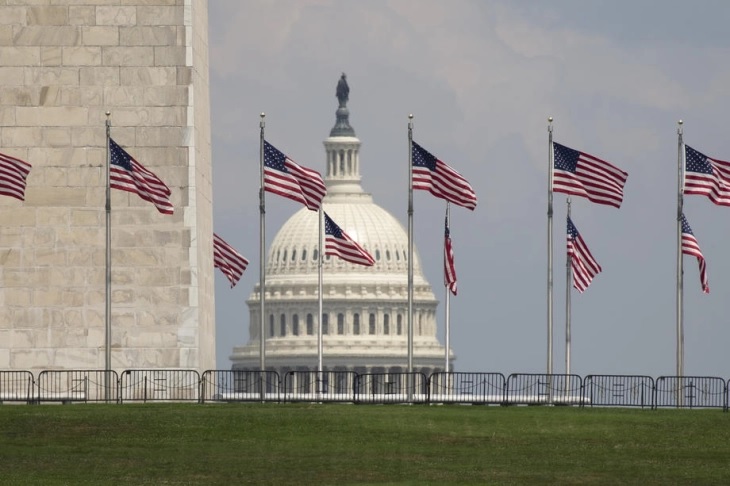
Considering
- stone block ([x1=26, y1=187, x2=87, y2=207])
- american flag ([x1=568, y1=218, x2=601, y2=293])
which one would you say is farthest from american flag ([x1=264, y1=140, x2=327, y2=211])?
american flag ([x1=568, y1=218, x2=601, y2=293])

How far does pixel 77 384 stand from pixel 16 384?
2017 mm

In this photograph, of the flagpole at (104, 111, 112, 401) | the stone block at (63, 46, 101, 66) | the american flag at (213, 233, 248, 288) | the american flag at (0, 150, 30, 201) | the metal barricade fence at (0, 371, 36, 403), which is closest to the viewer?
the american flag at (0, 150, 30, 201)

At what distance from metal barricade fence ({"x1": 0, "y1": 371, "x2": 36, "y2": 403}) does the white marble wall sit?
428 millimetres

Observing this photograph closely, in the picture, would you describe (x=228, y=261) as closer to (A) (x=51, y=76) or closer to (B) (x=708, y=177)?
(A) (x=51, y=76)

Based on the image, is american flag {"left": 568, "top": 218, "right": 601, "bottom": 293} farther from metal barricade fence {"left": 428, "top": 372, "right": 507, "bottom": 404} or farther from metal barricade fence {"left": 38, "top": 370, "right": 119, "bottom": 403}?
metal barricade fence {"left": 38, "top": 370, "right": 119, "bottom": 403}

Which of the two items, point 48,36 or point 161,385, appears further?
point 48,36

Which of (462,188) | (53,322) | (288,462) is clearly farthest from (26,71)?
(288,462)

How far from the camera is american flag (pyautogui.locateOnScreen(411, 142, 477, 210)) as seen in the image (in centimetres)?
7319

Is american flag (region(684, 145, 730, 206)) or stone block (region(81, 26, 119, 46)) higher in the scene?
stone block (region(81, 26, 119, 46))

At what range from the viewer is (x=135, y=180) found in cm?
7031

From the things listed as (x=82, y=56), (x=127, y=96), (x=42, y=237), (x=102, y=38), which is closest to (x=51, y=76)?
(x=82, y=56)

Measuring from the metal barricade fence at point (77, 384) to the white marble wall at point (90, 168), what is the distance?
0.98m

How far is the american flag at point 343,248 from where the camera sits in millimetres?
79938

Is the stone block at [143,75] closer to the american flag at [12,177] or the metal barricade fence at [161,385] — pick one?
the american flag at [12,177]
